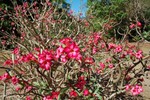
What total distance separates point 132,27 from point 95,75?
1.56 meters

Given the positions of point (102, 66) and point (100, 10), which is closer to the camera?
point (102, 66)

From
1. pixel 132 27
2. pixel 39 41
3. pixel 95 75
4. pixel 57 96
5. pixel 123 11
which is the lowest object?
pixel 57 96

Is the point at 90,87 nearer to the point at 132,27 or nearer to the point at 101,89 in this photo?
the point at 101,89

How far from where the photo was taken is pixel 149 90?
771 cm

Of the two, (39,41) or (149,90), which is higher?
(39,41)

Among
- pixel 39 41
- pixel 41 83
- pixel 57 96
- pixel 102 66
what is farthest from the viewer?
pixel 102 66

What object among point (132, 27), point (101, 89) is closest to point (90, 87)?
point (101, 89)

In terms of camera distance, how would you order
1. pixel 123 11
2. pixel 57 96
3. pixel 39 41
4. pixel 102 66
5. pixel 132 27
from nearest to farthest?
pixel 57 96 → pixel 39 41 → pixel 132 27 → pixel 102 66 → pixel 123 11

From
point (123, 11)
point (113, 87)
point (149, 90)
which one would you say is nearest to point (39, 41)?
point (113, 87)

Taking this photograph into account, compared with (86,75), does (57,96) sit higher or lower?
lower

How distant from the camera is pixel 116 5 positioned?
106 ft

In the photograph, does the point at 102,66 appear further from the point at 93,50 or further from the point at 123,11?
the point at 123,11

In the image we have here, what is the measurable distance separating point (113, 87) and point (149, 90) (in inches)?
147

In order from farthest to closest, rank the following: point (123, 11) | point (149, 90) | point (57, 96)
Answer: point (123, 11)
point (149, 90)
point (57, 96)
